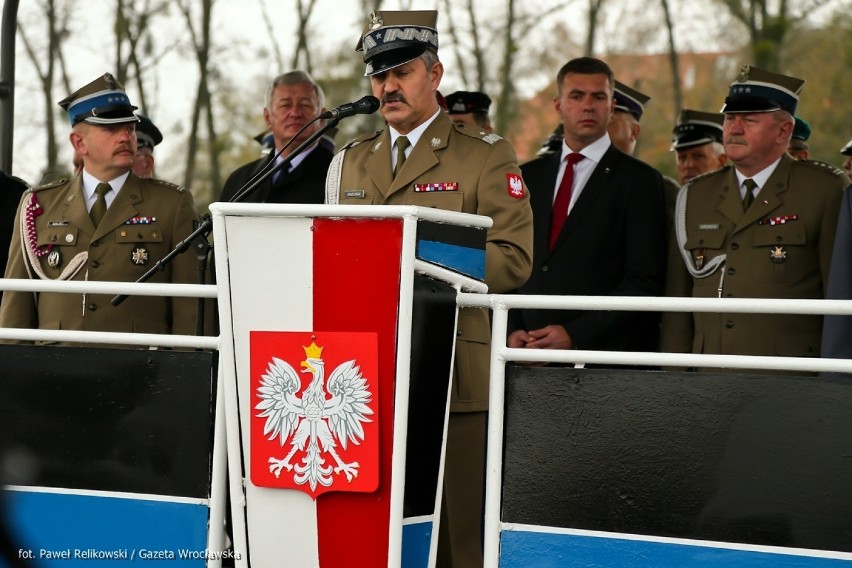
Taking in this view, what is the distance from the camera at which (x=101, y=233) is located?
17.6 feet

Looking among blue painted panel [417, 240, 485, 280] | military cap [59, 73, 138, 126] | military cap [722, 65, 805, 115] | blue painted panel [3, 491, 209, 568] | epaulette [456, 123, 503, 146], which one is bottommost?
blue painted panel [3, 491, 209, 568]

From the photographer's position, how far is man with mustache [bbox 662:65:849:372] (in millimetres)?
4930

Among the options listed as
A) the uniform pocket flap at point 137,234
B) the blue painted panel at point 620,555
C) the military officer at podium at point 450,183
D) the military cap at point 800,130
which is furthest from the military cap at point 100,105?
the military cap at point 800,130

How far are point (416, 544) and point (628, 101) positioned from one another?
4.13m

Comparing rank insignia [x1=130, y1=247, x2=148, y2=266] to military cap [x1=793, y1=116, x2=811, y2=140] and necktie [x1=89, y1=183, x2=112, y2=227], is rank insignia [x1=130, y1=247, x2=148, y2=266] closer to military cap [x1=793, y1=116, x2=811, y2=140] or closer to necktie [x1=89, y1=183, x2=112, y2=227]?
necktie [x1=89, y1=183, x2=112, y2=227]

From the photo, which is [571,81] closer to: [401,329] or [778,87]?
[778,87]

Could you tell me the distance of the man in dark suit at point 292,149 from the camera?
571 cm

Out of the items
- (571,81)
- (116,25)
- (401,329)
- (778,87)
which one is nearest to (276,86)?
(571,81)

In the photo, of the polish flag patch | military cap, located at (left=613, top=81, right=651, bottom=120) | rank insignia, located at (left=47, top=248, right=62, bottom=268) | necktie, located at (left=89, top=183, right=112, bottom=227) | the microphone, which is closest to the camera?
the microphone

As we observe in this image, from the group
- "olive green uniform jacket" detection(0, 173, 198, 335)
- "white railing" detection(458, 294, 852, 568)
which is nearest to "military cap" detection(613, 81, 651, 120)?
"olive green uniform jacket" detection(0, 173, 198, 335)

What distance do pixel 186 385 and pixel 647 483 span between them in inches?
53.5

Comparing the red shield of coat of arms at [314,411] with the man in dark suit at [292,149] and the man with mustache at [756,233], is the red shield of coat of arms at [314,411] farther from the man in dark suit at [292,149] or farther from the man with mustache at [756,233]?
the man in dark suit at [292,149]

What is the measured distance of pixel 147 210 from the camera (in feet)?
17.9

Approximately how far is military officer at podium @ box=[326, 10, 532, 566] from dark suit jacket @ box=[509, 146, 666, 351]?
1220 mm
